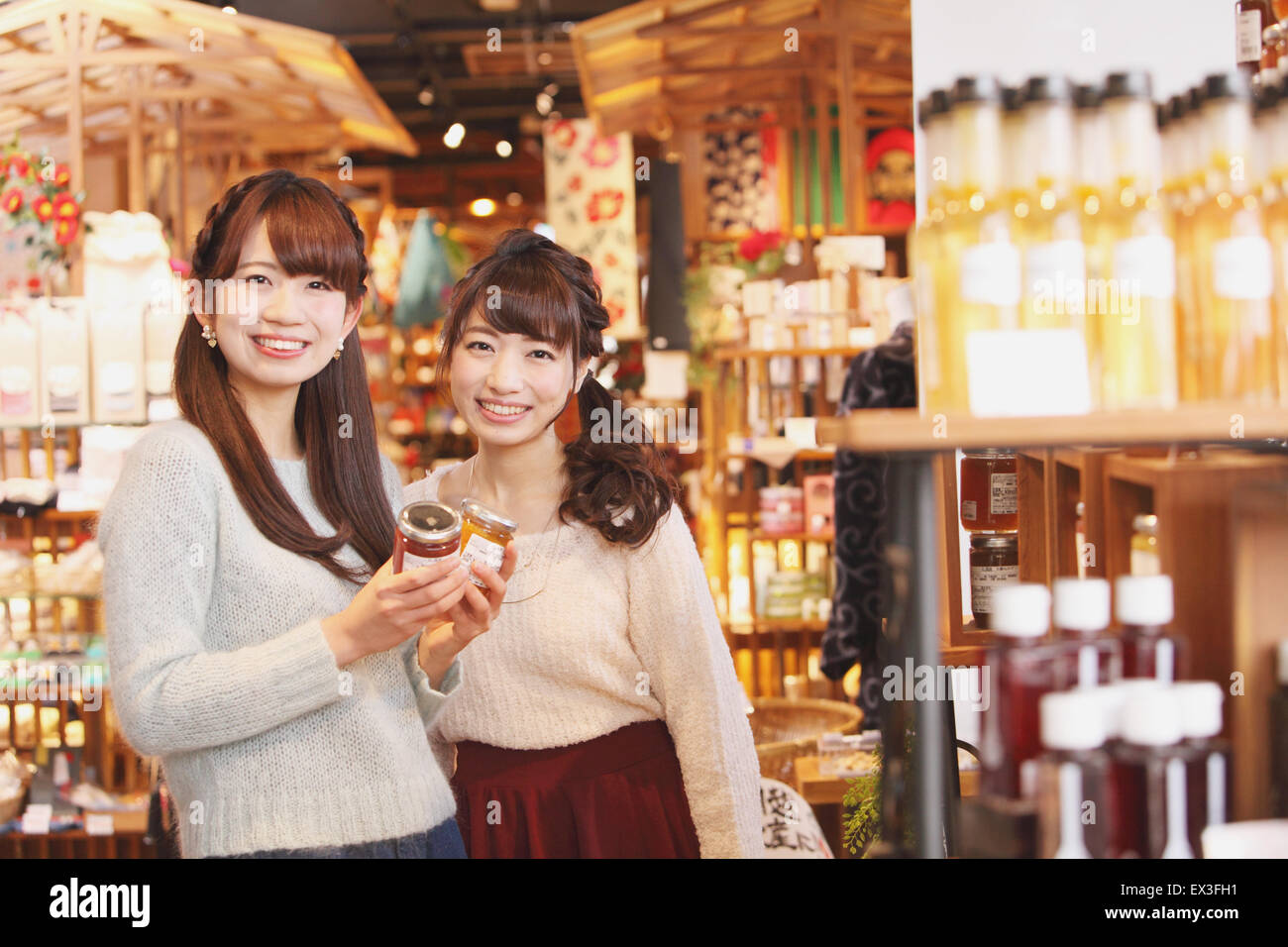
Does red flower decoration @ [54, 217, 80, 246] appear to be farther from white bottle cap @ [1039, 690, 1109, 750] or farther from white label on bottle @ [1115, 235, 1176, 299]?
white bottle cap @ [1039, 690, 1109, 750]

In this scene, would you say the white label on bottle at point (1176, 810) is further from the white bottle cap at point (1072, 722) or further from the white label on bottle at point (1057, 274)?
the white label on bottle at point (1057, 274)

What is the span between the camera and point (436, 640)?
1821 mm

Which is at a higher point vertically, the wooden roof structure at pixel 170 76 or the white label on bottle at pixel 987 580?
the wooden roof structure at pixel 170 76

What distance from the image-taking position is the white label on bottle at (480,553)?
1644 mm

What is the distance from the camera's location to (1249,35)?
253 cm

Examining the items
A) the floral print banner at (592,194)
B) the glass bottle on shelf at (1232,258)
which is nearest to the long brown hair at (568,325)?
the glass bottle on shelf at (1232,258)

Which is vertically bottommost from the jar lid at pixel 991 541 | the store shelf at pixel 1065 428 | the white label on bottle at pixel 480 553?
the jar lid at pixel 991 541

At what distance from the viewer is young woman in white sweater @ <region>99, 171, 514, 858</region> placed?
1.51m

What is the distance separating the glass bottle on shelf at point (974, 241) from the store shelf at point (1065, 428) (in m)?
0.11

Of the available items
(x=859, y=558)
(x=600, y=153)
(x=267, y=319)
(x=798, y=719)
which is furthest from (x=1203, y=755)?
(x=600, y=153)

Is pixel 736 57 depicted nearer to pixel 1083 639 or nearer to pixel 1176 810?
pixel 1083 639

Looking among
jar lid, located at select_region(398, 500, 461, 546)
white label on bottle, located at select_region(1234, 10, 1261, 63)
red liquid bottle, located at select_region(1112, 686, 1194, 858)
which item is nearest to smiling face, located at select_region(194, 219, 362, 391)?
jar lid, located at select_region(398, 500, 461, 546)

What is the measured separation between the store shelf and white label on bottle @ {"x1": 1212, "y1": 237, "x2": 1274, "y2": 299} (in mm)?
172
